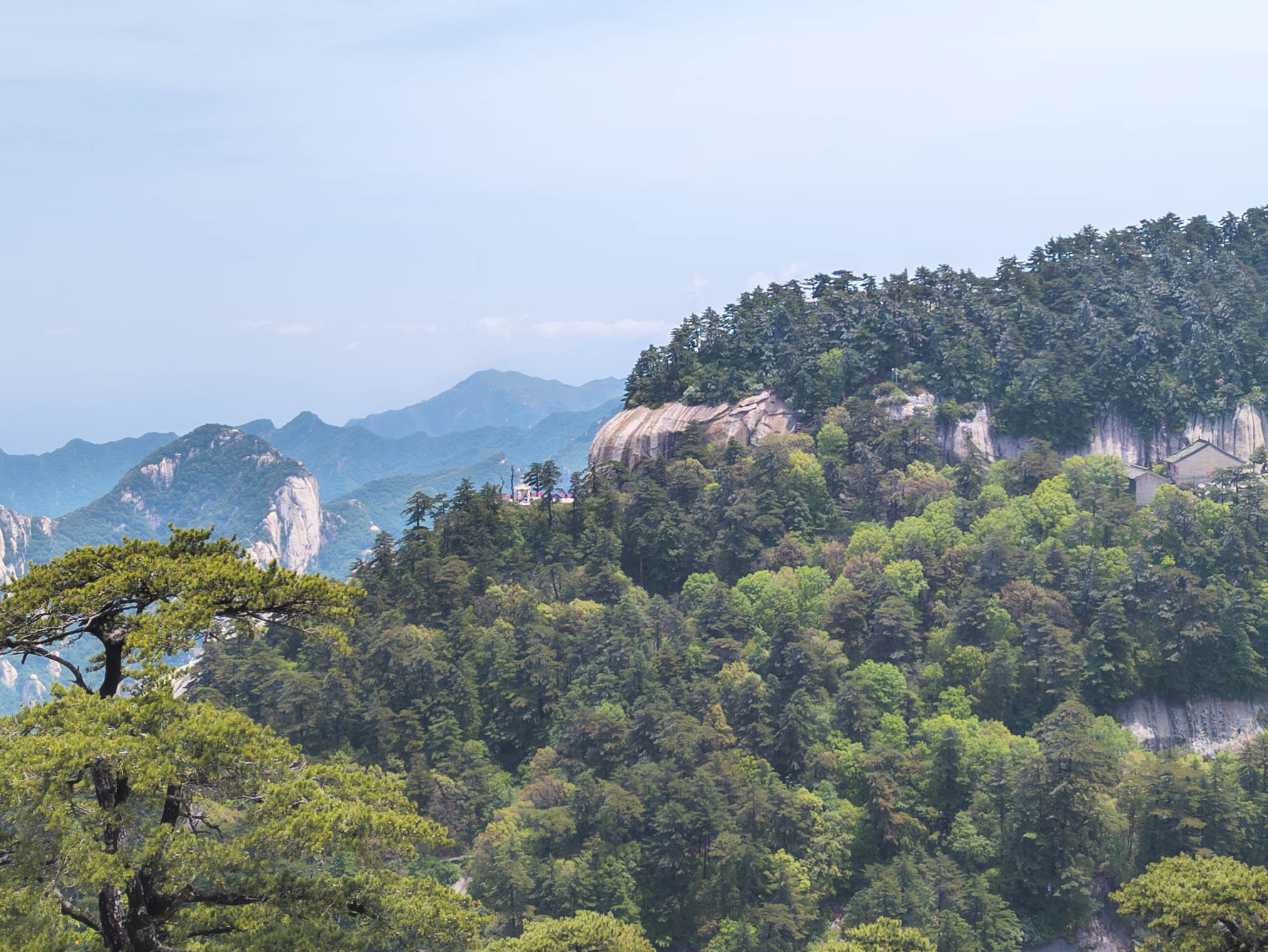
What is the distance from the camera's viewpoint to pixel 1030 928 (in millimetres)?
33906

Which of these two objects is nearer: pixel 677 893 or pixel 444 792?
pixel 677 893

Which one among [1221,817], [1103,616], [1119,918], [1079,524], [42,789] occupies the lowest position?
[1119,918]

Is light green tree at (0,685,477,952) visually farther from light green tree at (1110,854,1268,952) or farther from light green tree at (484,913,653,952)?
light green tree at (484,913,653,952)

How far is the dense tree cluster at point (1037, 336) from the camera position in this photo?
58.0 m

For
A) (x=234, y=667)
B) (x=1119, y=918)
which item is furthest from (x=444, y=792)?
(x=1119, y=918)

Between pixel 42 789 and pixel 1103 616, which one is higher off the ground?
pixel 42 789

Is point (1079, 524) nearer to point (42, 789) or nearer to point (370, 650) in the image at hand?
point (370, 650)

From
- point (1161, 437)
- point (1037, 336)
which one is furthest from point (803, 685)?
point (1037, 336)

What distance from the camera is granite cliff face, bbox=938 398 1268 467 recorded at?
57.2 m

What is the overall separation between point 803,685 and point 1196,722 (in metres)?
14.7

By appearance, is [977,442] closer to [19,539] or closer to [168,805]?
[168,805]

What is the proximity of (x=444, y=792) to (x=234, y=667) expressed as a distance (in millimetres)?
14908

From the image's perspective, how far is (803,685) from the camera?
43.0 m

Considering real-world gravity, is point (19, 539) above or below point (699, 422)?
below
